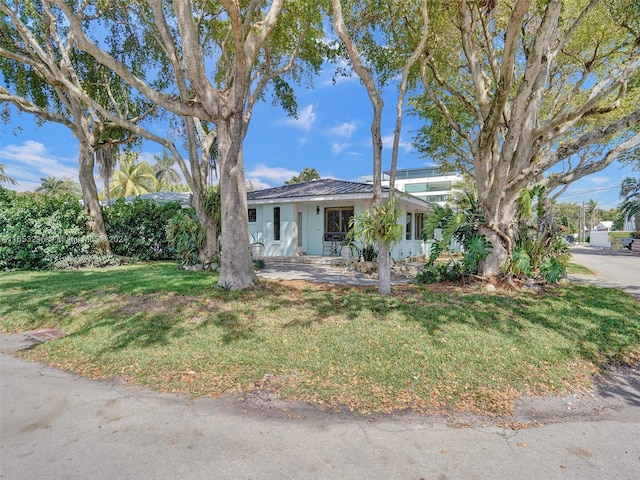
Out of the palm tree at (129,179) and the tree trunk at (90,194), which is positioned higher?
the palm tree at (129,179)

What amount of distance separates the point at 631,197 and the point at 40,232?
4136 cm

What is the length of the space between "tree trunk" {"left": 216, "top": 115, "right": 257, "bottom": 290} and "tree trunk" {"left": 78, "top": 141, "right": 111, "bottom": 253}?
8808mm

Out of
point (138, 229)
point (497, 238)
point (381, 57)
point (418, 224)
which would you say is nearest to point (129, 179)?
point (138, 229)

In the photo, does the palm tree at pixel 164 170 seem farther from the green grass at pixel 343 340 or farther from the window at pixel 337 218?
the green grass at pixel 343 340

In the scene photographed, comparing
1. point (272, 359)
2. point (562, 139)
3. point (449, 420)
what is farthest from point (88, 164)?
point (562, 139)

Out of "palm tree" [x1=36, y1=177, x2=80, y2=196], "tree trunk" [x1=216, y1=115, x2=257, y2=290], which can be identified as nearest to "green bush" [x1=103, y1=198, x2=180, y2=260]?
"tree trunk" [x1=216, y1=115, x2=257, y2=290]

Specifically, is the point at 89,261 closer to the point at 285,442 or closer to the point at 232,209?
the point at 232,209

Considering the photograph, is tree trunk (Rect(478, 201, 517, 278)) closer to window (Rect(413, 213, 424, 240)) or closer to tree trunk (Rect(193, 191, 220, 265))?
tree trunk (Rect(193, 191, 220, 265))

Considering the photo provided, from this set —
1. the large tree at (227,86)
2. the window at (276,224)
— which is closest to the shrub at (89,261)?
the window at (276,224)

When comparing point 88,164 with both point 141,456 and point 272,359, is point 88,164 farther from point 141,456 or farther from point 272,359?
point 141,456

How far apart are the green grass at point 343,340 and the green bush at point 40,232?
5.37 m

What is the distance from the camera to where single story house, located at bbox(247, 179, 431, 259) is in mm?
14094

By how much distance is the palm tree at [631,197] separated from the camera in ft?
91.7

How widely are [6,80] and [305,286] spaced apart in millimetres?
13737
